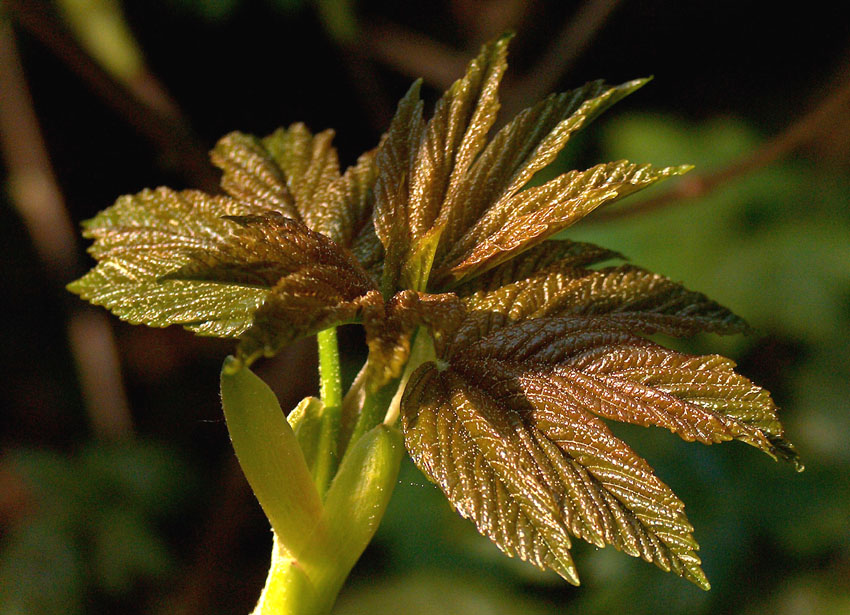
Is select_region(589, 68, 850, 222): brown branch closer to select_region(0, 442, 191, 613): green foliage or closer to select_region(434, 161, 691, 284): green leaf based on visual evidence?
select_region(434, 161, 691, 284): green leaf

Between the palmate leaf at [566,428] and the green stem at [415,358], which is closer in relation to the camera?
the palmate leaf at [566,428]

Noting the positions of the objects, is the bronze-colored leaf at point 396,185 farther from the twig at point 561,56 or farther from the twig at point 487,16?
the twig at point 487,16

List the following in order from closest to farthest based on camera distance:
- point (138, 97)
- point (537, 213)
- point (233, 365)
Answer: point (233, 365) < point (537, 213) < point (138, 97)

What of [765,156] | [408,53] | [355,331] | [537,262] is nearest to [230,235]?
[537,262]

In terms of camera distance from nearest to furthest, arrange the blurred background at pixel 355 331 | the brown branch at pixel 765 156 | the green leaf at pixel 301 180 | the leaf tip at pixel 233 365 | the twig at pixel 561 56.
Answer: the leaf tip at pixel 233 365
the green leaf at pixel 301 180
the brown branch at pixel 765 156
the blurred background at pixel 355 331
the twig at pixel 561 56

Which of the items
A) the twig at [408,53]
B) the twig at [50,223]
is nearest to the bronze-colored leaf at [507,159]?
the twig at [408,53]

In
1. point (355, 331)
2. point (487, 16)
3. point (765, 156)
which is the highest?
point (487, 16)

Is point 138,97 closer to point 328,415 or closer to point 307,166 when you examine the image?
point 307,166

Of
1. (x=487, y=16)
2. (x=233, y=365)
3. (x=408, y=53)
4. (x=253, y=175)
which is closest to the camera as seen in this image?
(x=233, y=365)
